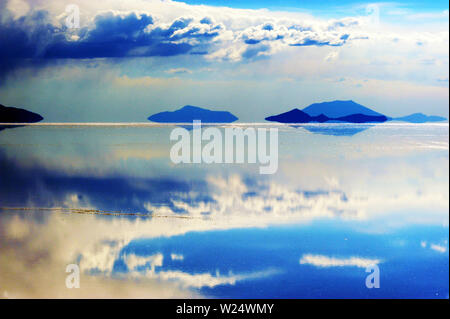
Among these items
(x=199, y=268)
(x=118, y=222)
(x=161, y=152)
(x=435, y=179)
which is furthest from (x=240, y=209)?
(x=161, y=152)

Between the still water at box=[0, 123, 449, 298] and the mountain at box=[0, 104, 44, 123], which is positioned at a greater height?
the mountain at box=[0, 104, 44, 123]

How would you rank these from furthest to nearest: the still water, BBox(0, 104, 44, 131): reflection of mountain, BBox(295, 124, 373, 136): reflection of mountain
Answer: BBox(295, 124, 373, 136): reflection of mountain
BBox(0, 104, 44, 131): reflection of mountain
the still water

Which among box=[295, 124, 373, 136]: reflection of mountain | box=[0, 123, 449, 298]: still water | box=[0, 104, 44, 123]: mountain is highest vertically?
box=[295, 124, 373, 136]: reflection of mountain

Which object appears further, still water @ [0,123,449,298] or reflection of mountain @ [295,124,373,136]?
reflection of mountain @ [295,124,373,136]

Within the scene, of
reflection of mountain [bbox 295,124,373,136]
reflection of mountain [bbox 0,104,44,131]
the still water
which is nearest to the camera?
the still water

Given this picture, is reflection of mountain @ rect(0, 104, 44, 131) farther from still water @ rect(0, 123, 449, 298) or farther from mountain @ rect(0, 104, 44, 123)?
still water @ rect(0, 123, 449, 298)

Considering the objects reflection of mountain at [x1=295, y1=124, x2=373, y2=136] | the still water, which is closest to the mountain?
the still water

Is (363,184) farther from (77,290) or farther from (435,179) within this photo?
(77,290)

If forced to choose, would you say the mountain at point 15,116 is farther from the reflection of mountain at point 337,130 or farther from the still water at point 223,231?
the reflection of mountain at point 337,130

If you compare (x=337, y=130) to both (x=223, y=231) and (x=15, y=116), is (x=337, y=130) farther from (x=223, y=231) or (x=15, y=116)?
(x=223, y=231)

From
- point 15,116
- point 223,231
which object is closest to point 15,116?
point 15,116

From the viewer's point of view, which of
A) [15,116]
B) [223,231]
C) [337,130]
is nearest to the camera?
[223,231]
